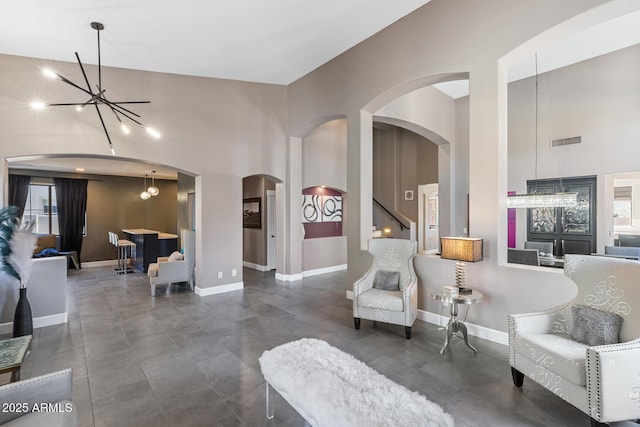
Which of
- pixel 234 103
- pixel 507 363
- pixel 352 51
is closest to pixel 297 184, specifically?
pixel 234 103

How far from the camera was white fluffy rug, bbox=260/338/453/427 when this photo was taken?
162 centimetres

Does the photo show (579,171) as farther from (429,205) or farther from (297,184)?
(297,184)

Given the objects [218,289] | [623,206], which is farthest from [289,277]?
[623,206]

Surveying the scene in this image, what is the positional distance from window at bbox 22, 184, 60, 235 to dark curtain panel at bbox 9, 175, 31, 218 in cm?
31

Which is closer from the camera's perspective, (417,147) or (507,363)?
(507,363)

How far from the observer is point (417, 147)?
32.0 ft

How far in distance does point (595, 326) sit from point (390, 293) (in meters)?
2.08

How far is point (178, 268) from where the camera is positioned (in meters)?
6.22

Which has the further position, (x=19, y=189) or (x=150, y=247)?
(x=19, y=189)

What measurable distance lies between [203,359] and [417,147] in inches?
336

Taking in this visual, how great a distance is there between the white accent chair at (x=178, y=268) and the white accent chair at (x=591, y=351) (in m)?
5.68

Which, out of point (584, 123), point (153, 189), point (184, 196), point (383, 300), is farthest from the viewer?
point (184, 196)

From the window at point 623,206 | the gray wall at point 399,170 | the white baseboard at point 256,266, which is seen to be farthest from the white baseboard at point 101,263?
the window at point 623,206

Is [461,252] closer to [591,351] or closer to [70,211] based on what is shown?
[591,351]
